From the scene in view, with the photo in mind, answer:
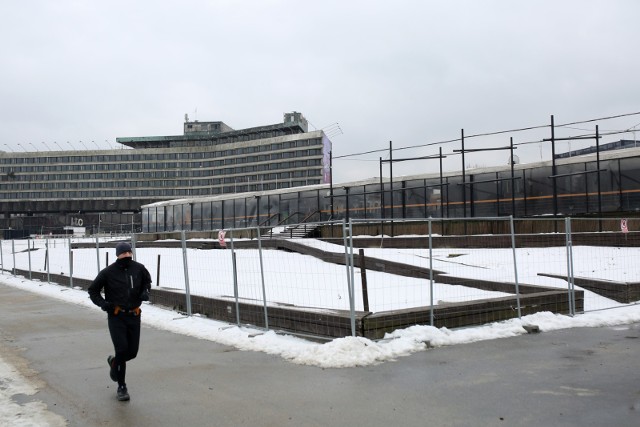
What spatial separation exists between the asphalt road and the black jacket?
1.08 meters

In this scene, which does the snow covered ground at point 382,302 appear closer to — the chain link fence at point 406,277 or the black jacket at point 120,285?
the chain link fence at point 406,277

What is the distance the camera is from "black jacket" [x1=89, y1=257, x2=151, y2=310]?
19.2 feet

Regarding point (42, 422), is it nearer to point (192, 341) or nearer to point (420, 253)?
point (192, 341)

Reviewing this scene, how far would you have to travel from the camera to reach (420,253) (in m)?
20.7

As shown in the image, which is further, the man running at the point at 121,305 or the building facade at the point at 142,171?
the building facade at the point at 142,171

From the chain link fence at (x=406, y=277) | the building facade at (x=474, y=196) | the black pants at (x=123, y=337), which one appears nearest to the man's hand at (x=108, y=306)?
the black pants at (x=123, y=337)

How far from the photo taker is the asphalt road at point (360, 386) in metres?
5.02

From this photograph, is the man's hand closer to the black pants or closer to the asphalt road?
the black pants

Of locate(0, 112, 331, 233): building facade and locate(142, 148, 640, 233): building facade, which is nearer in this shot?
locate(142, 148, 640, 233): building facade

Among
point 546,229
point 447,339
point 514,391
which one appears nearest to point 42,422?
point 514,391

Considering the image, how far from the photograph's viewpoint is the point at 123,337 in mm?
5859

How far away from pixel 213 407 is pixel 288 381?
45.2 inches

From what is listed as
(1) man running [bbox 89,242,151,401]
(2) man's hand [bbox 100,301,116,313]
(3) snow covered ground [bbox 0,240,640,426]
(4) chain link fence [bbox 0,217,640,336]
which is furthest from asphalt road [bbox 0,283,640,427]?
(4) chain link fence [bbox 0,217,640,336]

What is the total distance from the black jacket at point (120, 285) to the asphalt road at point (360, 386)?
1076 mm
